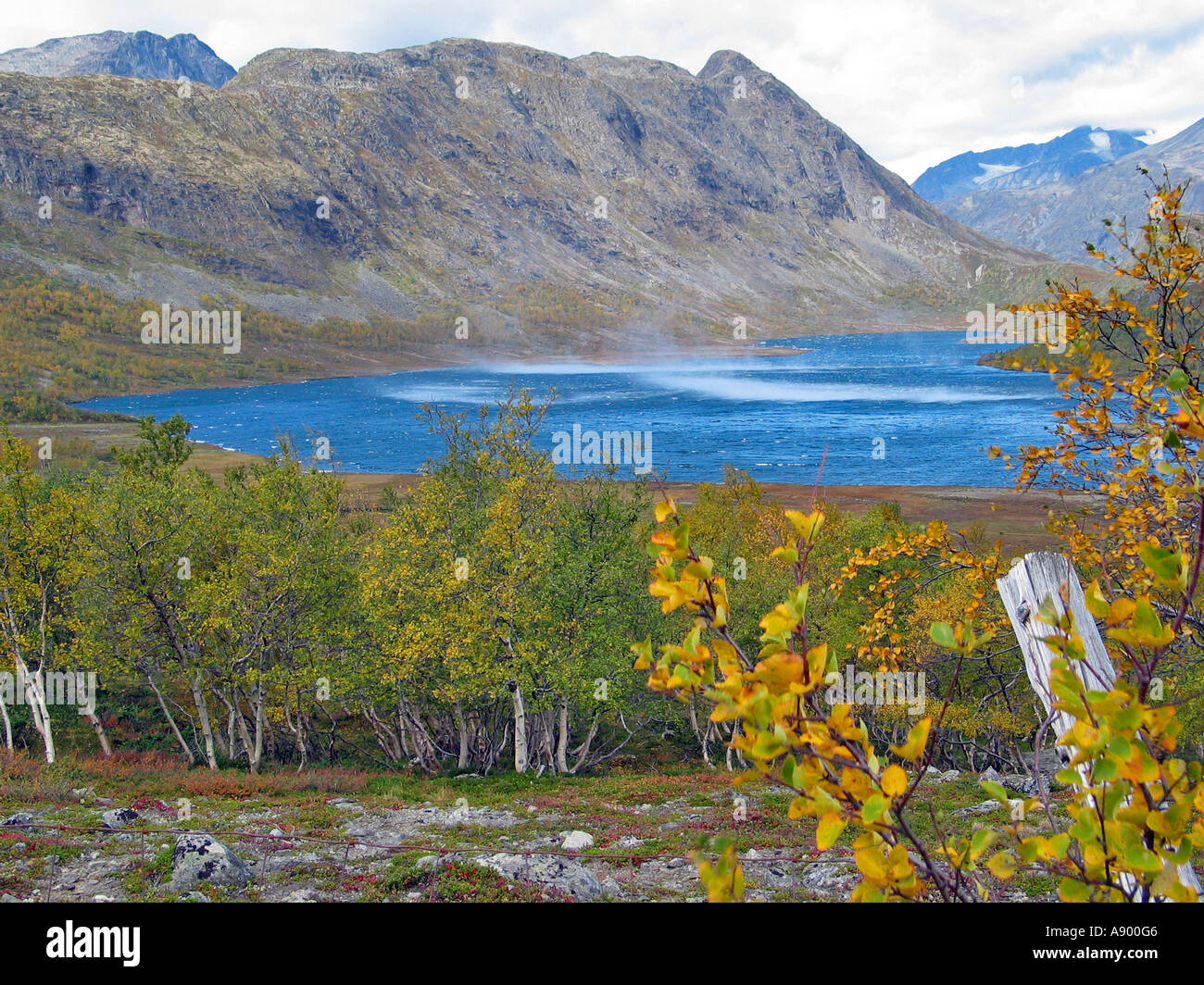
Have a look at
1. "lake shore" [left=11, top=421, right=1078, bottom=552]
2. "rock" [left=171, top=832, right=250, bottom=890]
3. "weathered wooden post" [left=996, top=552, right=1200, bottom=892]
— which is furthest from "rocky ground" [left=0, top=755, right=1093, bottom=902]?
"lake shore" [left=11, top=421, right=1078, bottom=552]

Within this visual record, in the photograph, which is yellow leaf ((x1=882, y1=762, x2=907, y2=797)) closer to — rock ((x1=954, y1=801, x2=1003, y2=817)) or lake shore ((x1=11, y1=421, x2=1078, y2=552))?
rock ((x1=954, y1=801, x2=1003, y2=817))

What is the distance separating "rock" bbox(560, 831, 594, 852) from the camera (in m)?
16.7

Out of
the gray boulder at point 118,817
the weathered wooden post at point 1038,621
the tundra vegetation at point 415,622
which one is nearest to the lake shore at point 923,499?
the tundra vegetation at point 415,622

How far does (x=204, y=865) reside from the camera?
41.4ft

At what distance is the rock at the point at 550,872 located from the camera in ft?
40.1

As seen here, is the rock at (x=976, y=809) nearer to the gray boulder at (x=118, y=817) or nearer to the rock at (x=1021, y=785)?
the rock at (x=1021, y=785)

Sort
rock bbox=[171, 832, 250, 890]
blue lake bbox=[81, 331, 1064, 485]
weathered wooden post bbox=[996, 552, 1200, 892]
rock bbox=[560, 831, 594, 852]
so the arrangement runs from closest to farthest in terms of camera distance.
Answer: weathered wooden post bbox=[996, 552, 1200, 892] < rock bbox=[171, 832, 250, 890] < rock bbox=[560, 831, 594, 852] < blue lake bbox=[81, 331, 1064, 485]

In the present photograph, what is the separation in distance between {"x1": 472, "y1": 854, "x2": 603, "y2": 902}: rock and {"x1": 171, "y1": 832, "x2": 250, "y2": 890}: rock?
12.2 ft

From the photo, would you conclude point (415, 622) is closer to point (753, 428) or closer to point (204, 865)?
point (204, 865)
